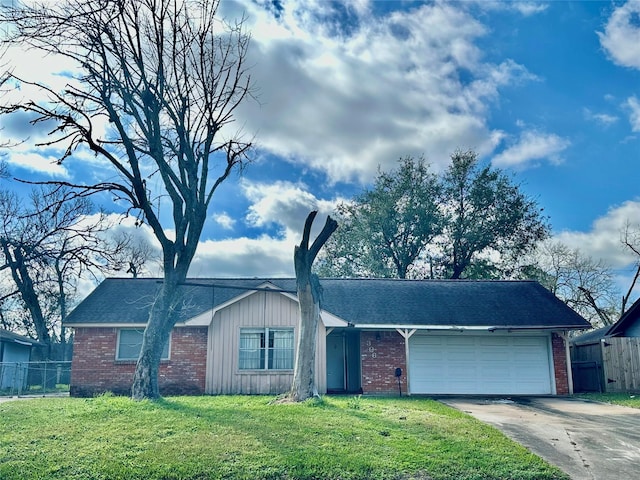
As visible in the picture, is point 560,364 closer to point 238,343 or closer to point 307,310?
point 307,310

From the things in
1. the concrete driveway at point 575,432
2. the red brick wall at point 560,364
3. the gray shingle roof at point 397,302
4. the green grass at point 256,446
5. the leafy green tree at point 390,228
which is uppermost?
the leafy green tree at point 390,228

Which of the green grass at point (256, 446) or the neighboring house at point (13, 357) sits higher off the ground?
the neighboring house at point (13, 357)

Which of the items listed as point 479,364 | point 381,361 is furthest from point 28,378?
point 479,364

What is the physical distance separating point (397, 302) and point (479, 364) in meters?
3.35

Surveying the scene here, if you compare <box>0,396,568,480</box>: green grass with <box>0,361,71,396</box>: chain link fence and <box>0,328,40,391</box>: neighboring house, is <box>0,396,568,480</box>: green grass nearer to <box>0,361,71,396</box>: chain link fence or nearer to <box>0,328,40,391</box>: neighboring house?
<box>0,361,71,396</box>: chain link fence

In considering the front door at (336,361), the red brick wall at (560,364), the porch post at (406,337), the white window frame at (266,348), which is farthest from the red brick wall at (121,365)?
the red brick wall at (560,364)

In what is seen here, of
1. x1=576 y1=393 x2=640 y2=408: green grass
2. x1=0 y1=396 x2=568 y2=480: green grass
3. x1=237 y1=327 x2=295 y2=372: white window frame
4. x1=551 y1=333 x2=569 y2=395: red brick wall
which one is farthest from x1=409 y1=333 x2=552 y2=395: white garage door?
x1=0 y1=396 x2=568 y2=480: green grass

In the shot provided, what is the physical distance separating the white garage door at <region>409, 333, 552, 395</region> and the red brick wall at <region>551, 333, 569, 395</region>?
240mm

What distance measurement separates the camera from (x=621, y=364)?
58.7 ft

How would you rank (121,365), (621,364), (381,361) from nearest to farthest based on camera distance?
(121,365) < (381,361) < (621,364)

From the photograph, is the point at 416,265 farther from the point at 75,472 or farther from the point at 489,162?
the point at 75,472

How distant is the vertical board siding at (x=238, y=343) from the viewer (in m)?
17.0

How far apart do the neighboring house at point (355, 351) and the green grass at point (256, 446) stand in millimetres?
6459

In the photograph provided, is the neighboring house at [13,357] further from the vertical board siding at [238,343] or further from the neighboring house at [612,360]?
the neighboring house at [612,360]
